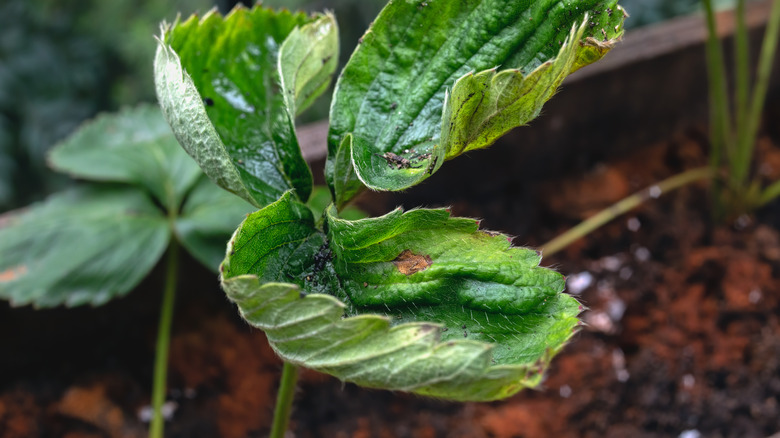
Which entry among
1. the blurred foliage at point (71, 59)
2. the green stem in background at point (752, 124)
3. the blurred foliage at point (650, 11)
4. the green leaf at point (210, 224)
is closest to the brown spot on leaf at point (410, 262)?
the green leaf at point (210, 224)

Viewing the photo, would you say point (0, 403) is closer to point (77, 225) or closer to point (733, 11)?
point (77, 225)

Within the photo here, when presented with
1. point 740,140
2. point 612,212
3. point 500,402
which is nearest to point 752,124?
point 740,140

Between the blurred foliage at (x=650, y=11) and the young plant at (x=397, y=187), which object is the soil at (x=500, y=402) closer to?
the young plant at (x=397, y=187)

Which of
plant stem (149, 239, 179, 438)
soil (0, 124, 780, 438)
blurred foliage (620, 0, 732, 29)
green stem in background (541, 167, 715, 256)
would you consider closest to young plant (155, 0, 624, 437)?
plant stem (149, 239, 179, 438)

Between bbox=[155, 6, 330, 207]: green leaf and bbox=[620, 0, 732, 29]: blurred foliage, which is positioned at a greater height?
Result: bbox=[155, 6, 330, 207]: green leaf

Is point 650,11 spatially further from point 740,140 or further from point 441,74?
point 441,74

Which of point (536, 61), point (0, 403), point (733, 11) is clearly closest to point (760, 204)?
point (733, 11)

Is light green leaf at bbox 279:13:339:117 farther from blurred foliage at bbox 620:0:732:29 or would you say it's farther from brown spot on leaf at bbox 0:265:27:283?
blurred foliage at bbox 620:0:732:29
